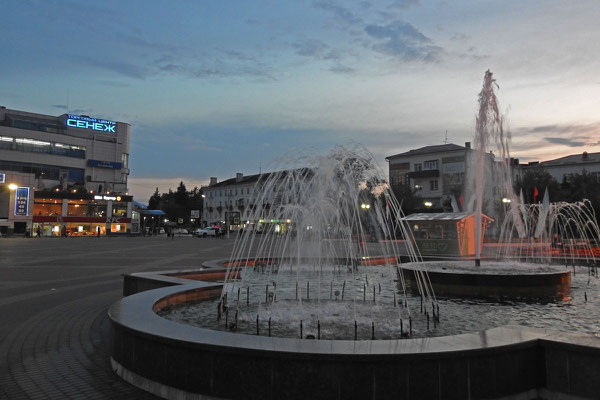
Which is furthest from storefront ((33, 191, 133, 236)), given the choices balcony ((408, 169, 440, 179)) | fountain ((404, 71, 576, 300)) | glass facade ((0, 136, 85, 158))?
fountain ((404, 71, 576, 300))

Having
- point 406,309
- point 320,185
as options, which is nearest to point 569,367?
point 406,309

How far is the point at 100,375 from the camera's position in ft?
19.4

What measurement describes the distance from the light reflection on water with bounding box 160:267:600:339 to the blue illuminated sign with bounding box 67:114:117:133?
8964 centimetres

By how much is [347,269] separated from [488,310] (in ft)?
30.5

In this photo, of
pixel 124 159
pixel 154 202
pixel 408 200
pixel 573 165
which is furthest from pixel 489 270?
pixel 154 202

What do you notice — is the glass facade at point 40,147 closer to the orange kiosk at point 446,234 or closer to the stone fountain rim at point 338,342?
the orange kiosk at point 446,234

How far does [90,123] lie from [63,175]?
1331 cm

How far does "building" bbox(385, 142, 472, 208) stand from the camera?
226 feet

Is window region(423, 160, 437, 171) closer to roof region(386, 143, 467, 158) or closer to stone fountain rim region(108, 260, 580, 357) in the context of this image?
roof region(386, 143, 467, 158)

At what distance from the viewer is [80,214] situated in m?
77.9

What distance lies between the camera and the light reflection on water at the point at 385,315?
7.24 metres

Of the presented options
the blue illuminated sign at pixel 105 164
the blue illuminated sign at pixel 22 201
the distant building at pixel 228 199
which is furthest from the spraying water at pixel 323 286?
the distant building at pixel 228 199

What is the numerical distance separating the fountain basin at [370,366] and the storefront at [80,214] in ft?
243

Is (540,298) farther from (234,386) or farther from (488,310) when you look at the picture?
(234,386)
